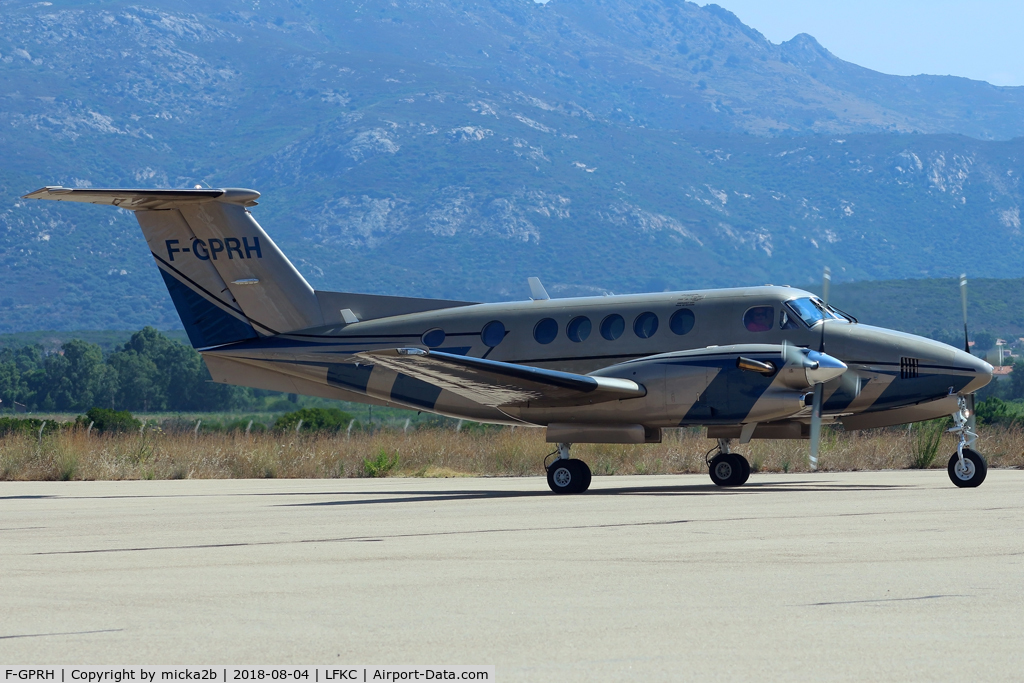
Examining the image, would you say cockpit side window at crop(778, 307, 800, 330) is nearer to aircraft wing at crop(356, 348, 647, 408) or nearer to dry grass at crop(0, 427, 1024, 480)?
aircraft wing at crop(356, 348, 647, 408)

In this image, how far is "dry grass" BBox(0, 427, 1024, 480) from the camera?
2878cm

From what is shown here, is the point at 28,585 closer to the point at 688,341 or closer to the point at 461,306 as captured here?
the point at 688,341

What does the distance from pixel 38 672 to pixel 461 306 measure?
710 inches

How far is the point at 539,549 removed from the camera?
11266 millimetres

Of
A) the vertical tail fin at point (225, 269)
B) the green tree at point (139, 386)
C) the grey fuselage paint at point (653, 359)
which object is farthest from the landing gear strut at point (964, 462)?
the green tree at point (139, 386)

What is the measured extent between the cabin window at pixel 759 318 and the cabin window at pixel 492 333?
178 inches

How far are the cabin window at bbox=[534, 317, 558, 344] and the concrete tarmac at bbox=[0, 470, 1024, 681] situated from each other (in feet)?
19.5

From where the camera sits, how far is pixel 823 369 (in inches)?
749

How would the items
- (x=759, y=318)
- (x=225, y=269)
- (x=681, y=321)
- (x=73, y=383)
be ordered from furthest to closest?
(x=73, y=383) → (x=225, y=269) → (x=681, y=321) → (x=759, y=318)

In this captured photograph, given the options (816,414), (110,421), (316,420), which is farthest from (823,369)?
(316,420)

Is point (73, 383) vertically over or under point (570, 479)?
over

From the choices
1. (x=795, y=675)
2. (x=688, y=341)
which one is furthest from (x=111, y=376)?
(x=795, y=675)

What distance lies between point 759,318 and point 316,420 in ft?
99.4

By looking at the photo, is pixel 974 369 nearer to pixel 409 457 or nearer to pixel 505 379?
pixel 505 379
